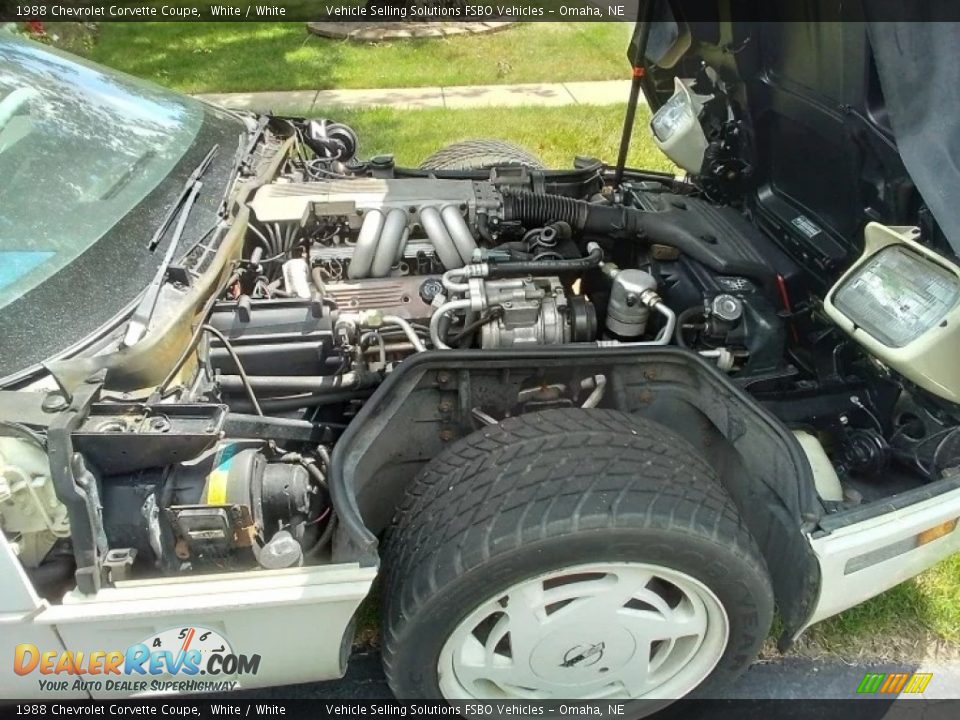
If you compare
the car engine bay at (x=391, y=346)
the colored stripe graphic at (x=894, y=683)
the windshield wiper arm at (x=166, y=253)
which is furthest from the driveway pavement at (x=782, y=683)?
the windshield wiper arm at (x=166, y=253)

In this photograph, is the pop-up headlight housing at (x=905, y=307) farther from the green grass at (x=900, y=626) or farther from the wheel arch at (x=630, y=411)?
the green grass at (x=900, y=626)

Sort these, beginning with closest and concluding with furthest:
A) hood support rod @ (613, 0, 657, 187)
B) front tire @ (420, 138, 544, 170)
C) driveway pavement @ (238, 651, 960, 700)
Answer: driveway pavement @ (238, 651, 960, 700) < hood support rod @ (613, 0, 657, 187) < front tire @ (420, 138, 544, 170)

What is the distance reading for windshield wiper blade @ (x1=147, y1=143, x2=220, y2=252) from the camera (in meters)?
2.19

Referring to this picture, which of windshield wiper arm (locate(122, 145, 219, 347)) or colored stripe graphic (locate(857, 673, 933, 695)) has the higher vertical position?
windshield wiper arm (locate(122, 145, 219, 347))

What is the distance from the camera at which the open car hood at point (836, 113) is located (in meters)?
1.91

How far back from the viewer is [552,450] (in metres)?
1.86

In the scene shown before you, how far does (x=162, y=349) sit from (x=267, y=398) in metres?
0.37

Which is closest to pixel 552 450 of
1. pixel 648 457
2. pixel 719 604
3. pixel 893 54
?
pixel 648 457

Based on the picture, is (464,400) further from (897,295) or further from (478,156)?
(478,156)

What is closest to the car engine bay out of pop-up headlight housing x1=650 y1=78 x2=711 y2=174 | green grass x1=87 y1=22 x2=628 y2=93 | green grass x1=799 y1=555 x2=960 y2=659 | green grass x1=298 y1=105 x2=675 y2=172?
pop-up headlight housing x1=650 y1=78 x2=711 y2=174

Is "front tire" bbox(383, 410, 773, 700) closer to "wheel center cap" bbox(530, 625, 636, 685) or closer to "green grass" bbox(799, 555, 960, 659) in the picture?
"wheel center cap" bbox(530, 625, 636, 685)

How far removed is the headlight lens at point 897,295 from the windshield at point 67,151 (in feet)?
7.12

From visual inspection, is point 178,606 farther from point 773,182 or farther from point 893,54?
point 773,182

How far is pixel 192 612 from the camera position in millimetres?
1664
